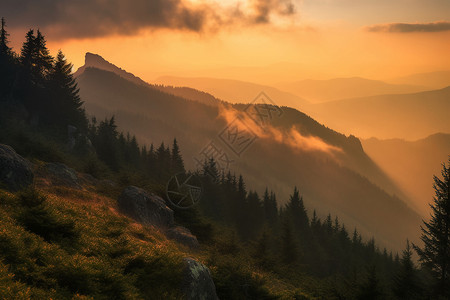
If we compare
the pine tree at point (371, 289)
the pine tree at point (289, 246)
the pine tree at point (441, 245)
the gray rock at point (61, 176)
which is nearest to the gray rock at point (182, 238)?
the gray rock at point (61, 176)

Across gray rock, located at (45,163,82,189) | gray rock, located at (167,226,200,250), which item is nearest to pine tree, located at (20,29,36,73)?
gray rock, located at (45,163,82,189)

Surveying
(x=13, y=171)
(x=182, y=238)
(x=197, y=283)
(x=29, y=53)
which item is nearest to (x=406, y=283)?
(x=182, y=238)

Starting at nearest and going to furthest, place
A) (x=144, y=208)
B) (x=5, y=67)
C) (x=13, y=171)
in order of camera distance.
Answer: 1. (x=13, y=171)
2. (x=144, y=208)
3. (x=5, y=67)

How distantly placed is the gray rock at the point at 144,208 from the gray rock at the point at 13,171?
340 inches

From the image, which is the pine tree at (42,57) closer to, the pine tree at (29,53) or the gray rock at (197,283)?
the pine tree at (29,53)

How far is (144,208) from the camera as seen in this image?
29922 mm

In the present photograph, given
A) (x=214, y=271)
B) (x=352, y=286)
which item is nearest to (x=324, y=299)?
(x=352, y=286)

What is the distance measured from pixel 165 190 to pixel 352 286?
72.5 feet

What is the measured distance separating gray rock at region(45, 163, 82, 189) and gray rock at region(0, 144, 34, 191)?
4251mm

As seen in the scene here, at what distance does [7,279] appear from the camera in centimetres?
908

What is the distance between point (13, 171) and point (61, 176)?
688 centimetres

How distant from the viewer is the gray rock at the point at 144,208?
29009 millimetres

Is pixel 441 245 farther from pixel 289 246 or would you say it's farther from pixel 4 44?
pixel 4 44

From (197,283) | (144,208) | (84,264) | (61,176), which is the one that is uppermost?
(61,176)
